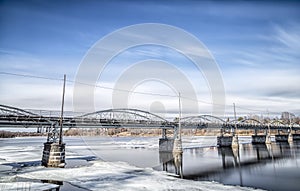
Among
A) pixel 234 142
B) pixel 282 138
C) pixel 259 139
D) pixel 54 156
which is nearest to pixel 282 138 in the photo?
pixel 282 138

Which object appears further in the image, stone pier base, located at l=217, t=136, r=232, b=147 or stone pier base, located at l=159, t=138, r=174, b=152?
stone pier base, located at l=217, t=136, r=232, b=147

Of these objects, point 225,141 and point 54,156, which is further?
point 225,141

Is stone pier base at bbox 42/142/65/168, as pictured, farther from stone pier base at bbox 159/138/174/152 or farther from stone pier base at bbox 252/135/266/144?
stone pier base at bbox 252/135/266/144

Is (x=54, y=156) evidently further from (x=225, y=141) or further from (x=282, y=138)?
(x=282, y=138)

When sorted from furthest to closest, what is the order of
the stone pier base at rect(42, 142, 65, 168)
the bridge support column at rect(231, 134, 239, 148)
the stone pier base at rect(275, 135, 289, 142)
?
the stone pier base at rect(275, 135, 289, 142) → the bridge support column at rect(231, 134, 239, 148) → the stone pier base at rect(42, 142, 65, 168)

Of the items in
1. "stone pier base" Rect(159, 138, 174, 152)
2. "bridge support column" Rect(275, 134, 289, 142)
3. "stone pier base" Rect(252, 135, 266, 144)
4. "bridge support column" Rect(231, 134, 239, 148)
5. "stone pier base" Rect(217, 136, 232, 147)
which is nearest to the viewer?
"stone pier base" Rect(159, 138, 174, 152)

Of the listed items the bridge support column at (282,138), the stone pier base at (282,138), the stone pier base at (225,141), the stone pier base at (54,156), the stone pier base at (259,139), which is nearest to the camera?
the stone pier base at (54,156)

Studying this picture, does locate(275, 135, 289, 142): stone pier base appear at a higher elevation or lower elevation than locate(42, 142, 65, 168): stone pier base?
lower

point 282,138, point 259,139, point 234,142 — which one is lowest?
point 282,138

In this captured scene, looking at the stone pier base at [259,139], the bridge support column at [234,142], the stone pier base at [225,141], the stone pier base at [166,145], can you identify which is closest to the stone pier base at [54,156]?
the stone pier base at [166,145]

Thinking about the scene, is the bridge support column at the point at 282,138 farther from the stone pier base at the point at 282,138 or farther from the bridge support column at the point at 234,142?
the bridge support column at the point at 234,142

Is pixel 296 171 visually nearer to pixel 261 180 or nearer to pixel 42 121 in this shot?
pixel 261 180

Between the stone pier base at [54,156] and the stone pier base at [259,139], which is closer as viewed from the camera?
the stone pier base at [54,156]

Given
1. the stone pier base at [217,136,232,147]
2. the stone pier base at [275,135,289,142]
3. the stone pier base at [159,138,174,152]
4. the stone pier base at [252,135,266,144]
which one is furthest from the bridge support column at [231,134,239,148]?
the stone pier base at [275,135,289,142]
